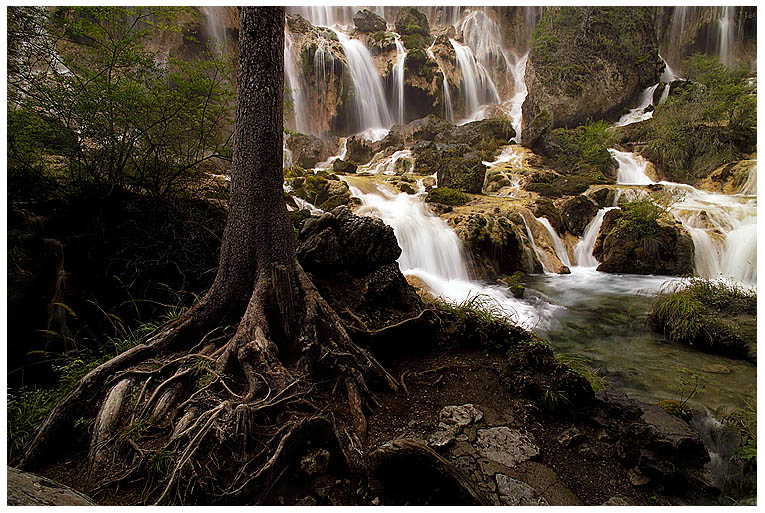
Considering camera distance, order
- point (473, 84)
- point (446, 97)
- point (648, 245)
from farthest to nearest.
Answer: point (473, 84), point (446, 97), point (648, 245)

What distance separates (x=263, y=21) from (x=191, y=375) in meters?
2.85

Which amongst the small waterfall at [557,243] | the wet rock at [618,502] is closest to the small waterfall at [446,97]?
the small waterfall at [557,243]

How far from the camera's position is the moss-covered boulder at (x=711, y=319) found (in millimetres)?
4664

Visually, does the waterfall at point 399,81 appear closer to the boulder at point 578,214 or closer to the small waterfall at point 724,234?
the boulder at point 578,214

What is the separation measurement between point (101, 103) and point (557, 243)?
33.0 feet

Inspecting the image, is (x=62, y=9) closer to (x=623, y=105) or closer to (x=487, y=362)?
(x=487, y=362)

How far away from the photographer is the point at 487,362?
334cm

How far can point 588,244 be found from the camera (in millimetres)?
9688

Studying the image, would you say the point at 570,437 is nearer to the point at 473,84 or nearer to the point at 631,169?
the point at 631,169

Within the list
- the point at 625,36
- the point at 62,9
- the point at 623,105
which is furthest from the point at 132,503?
the point at 625,36

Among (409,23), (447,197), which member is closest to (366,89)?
(409,23)

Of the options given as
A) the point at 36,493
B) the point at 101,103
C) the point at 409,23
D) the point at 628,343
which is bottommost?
the point at 628,343

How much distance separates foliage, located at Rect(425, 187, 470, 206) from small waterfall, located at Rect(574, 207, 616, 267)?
3571 millimetres

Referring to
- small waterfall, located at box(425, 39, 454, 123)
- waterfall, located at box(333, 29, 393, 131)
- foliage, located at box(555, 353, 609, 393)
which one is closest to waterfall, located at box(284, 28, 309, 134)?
waterfall, located at box(333, 29, 393, 131)
